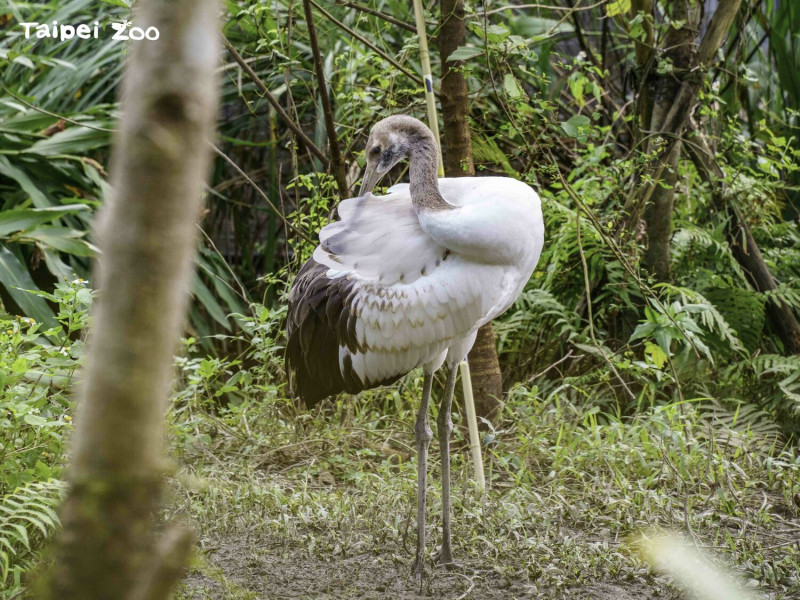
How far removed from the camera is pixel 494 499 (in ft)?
10.4

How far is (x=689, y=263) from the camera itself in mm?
4793

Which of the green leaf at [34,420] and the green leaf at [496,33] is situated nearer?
the green leaf at [34,420]

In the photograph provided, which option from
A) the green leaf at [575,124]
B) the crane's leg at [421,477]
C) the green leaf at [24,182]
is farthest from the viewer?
the green leaf at [24,182]

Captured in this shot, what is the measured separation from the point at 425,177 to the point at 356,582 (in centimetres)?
124

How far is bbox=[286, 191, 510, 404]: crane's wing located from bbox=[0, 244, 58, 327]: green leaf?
210 cm

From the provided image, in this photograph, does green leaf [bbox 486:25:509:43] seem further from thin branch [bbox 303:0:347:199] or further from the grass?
the grass

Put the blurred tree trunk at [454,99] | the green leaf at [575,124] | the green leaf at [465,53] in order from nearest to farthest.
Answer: the green leaf at [465,53]
the green leaf at [575,124]
the blurred tree trunk at [454,99]

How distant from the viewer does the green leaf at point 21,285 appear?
4.34 meters

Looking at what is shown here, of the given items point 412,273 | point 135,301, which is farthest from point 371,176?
point 135,301

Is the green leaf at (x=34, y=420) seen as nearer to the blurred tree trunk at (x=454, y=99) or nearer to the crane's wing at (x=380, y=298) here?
the crane's wing at (x=380, y=298)

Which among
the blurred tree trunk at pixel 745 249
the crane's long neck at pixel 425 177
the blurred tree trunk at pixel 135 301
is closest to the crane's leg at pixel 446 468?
the crane's long neck at pixel 425 177

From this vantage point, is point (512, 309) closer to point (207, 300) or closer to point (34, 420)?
point (207, 300)

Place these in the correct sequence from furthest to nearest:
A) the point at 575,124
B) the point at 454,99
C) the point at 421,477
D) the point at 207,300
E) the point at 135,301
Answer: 1. the point at 207,300
2. the point at 454,99
3. the point at 575,124
4. the point at 421,477
5. the point at 135,301

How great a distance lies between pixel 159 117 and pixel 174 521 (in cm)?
243
